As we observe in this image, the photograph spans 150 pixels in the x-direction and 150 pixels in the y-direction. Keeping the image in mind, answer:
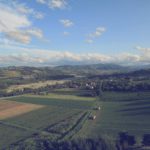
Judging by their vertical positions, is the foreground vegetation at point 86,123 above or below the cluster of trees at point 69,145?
above

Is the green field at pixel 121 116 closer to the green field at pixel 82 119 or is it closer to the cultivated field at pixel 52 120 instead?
the green field at pixel 82 119

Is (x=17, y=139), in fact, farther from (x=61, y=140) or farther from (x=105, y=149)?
(x=105, y=149)

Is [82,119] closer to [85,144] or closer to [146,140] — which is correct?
[85,144]

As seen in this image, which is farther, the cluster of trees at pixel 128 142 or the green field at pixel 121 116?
the green field at pixel 121 116

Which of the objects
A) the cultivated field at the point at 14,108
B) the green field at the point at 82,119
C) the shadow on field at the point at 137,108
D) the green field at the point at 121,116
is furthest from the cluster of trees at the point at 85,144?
the cultivated field at the point at 14,108

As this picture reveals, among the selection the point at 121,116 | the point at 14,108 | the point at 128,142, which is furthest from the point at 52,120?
the point at 128,142

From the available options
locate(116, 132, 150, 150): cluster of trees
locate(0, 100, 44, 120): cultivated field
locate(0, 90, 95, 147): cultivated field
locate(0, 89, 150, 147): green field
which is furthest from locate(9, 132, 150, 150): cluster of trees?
locate(0, 100, 44, 120): cultivated field

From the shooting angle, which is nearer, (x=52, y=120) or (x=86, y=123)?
(x=86, y=123)

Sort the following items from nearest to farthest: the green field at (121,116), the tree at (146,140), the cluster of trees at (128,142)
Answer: the cluster of trees at (128,142) → the tree at (146,140) → the green field at (121,116)
